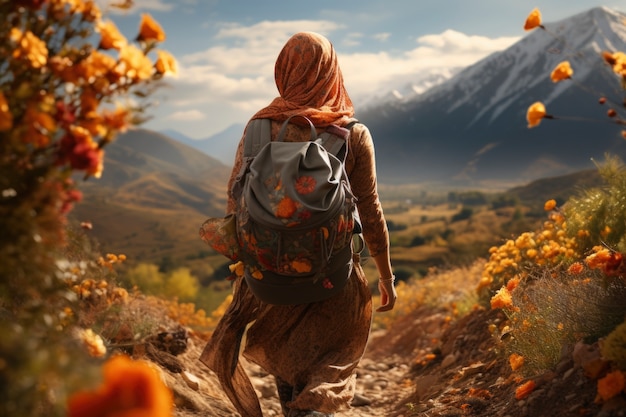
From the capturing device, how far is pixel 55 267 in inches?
64.9

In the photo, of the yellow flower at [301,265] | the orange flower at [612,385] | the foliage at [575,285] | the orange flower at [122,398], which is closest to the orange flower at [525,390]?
the foliage at [575,285]

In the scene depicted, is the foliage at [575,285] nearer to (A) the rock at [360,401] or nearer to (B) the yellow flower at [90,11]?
(A) the rock at [360,401]

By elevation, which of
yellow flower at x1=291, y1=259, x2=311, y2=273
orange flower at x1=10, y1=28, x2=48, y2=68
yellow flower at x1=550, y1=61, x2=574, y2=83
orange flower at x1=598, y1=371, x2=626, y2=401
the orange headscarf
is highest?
yellow flower at x1=550, y1=61, x2=574, y2=83

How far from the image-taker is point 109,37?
1.82 m

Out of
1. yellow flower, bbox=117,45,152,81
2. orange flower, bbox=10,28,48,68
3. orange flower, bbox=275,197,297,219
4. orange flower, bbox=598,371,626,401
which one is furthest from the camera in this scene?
orange flower, bbox=275,197,297,219

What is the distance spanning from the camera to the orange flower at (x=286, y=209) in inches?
110

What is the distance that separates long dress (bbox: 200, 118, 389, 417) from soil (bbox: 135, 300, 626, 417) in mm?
710

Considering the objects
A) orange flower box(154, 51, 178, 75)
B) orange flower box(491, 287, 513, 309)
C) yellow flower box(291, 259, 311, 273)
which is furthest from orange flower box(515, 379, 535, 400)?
orange flower box(154, 51, 178, 75)

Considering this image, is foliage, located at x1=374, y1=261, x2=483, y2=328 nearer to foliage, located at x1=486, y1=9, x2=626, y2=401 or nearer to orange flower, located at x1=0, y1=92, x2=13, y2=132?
foliage, located at x1=486, y1=9, x2=626, y2=401

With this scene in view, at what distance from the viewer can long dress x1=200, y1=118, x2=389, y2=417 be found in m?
3.26

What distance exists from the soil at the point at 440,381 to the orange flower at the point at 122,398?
2069mm

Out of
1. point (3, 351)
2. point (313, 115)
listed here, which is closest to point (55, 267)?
point (3, 351)

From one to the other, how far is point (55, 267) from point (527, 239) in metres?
4.54

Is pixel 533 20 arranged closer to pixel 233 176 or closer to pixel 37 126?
pixel 233 176
